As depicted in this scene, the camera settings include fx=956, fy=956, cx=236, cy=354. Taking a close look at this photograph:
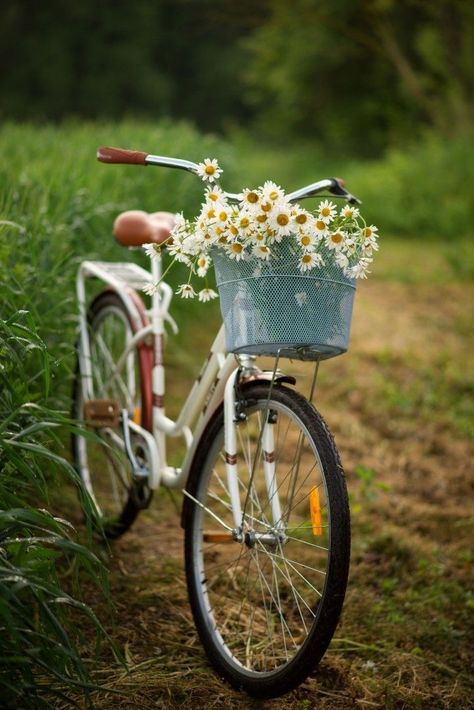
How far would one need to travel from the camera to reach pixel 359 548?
3.55 m

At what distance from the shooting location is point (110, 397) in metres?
3.73

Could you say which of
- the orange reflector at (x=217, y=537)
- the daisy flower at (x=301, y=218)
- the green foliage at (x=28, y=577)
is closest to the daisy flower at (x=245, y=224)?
the daisy flower at (x=301, y=218)

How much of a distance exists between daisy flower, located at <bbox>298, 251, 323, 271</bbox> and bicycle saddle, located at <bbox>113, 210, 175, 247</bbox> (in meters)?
1.12

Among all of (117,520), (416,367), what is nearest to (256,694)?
(117,520)

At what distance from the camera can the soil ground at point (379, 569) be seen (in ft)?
8.32

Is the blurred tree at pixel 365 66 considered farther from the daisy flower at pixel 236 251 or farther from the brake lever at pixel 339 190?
the daisy flower at pixel 236 251

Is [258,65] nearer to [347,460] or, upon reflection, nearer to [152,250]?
[347,460]

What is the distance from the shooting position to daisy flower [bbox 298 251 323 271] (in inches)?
85.4

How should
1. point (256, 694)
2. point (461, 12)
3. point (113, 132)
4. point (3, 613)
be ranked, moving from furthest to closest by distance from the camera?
1. point (461, 12)
2. point (113, 132)
3. point (256, 694)
4. point (3, 613)

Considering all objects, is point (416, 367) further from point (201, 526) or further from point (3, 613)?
point (3, 613)

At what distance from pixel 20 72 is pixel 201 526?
29816 mm

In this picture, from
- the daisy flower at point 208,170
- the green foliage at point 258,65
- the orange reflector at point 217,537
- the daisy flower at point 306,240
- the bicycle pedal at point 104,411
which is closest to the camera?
the daisy flower at point 306,240

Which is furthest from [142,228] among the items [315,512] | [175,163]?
[315,512]

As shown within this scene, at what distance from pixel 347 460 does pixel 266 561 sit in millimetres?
1774
